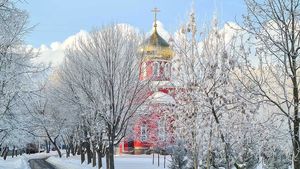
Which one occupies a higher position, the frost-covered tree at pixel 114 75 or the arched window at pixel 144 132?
the frost-covered tree at pixel 114 75

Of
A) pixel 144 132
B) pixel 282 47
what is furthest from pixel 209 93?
pixel 144 132

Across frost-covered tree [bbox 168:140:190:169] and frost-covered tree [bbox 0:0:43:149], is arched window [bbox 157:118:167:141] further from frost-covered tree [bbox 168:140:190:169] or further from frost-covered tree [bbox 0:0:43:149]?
frost-covered tree [bbox 0:0:43:149]

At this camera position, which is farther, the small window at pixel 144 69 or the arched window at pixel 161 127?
the arched window at pixel 161 127

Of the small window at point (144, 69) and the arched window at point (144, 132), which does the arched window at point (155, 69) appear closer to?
the small window at point (144, 69)

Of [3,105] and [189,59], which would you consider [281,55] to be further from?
[3,105]

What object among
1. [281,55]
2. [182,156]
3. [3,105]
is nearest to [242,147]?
[281,55]

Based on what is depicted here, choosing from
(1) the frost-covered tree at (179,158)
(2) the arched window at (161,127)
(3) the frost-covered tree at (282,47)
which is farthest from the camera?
(1) the frost-covered tree at (179,158)

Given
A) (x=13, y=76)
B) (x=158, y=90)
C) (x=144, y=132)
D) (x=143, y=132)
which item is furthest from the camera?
(x=143, y=132)

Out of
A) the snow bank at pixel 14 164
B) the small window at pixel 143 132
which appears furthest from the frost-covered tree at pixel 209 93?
the small window at pixel 143 132

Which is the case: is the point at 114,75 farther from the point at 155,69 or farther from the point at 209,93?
the point at 209,93

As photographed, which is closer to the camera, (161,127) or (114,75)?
(114,75)

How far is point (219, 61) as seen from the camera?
13.6m

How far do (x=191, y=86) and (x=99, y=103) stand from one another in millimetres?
11275

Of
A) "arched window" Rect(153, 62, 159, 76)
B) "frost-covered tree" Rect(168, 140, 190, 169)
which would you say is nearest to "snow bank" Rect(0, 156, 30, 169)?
"frost-covered tree" Rect(168, 140, 190, 169)
